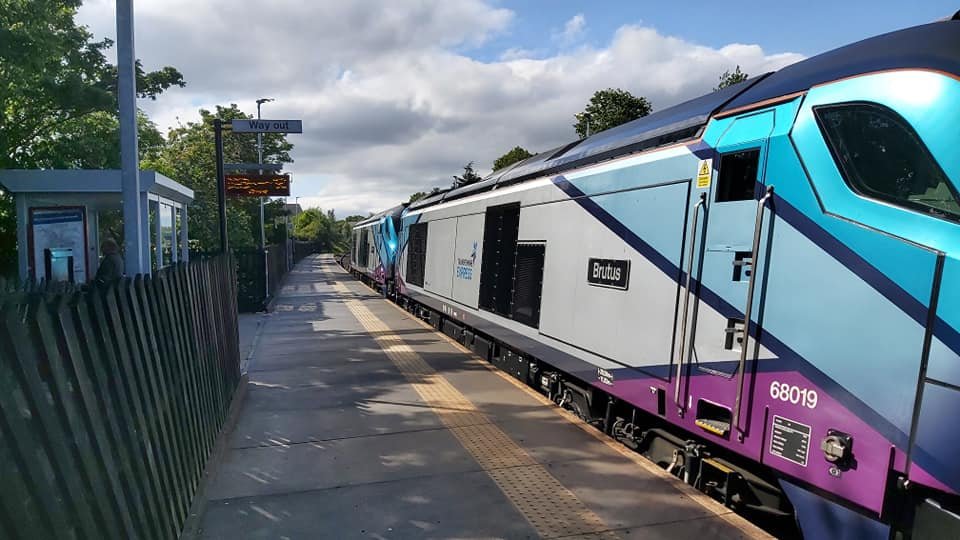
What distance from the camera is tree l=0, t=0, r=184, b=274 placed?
454 inches

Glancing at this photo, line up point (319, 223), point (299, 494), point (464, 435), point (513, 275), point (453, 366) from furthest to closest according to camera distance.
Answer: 1. point (319, 223)
2. point (453, 366)
3. point (513, 275)
4. point (464, 435)
5. point (299, 494)

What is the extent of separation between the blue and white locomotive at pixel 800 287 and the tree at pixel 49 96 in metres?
12.4

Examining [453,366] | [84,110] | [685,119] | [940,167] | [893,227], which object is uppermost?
[84,110]

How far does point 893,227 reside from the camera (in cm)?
263

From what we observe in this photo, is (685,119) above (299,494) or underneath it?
above

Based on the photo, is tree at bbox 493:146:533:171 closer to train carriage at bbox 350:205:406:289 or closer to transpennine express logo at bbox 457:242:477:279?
train carriage at bbox 350:205:406:289

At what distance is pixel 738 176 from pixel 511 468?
9.55 ft

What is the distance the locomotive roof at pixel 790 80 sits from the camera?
8.77 feet

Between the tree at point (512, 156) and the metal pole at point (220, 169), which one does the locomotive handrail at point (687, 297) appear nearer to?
the metal pole at point (220, 169)

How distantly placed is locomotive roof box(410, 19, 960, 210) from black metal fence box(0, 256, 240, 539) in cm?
362

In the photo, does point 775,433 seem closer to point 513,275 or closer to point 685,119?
point 685,119

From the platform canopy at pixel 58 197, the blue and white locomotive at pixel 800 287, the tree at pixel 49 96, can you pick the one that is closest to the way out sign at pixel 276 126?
the platform canopy at pixel 58 197

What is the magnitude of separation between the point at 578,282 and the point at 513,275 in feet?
5.90

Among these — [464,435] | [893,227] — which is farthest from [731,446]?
[464,435]
